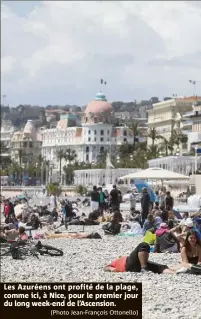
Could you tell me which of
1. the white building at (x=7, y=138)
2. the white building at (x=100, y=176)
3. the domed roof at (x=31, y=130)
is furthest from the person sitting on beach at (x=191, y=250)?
the white building at (x=7, y=138)

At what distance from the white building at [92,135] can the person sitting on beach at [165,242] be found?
10391 centimetres

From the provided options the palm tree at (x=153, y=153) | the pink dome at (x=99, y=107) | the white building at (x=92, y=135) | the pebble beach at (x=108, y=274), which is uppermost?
the pink dome at (x=99, y=107)

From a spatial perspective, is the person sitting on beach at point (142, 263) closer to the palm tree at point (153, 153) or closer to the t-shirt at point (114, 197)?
the t-shirt at point (114, 197)

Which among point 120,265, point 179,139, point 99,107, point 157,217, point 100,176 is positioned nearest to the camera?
point 120,265

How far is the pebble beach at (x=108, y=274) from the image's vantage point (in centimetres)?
1148

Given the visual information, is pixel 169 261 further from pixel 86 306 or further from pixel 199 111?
pixel 199 111

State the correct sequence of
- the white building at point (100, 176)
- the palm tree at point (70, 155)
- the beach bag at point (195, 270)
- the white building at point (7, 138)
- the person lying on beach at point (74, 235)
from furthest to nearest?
the white building at point (7, 138), the palm tree at point (70, 155), the white building at point (100, 176), the person lying on beach at point (74, 235), the beach bag at point (195, 270)

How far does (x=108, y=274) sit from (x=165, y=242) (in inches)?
101

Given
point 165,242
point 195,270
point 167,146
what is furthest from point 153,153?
point 195,270

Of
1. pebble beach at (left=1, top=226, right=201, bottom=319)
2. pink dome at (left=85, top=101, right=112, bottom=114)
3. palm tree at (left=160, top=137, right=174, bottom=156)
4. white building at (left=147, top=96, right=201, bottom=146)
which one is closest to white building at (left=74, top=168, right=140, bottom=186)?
palm tree at (left=160, top=137, right=174, bottom=156)

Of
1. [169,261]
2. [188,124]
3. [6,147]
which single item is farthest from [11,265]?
[6,147]

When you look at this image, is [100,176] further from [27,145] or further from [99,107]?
[99,107]

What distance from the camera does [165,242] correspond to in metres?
16.7

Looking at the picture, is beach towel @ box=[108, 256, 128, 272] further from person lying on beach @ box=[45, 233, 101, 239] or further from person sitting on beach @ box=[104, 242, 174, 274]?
person lying on beach @ box=[45, 233, 101, 239]
